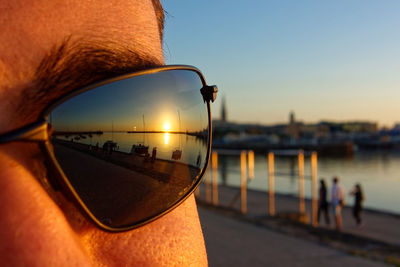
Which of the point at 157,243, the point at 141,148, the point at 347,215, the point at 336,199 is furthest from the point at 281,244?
the point at 347,215

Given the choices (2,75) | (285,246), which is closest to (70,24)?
(2,75)

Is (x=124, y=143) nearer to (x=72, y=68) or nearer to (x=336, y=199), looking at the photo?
(x=72, y=68)

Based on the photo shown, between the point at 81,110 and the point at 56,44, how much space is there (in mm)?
116

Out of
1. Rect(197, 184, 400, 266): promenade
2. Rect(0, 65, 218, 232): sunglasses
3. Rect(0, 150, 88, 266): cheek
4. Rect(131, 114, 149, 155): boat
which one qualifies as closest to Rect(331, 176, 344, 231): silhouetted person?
Rect(197, 184, 400, 266): promenade

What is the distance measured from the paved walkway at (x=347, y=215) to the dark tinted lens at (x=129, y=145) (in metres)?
8.86

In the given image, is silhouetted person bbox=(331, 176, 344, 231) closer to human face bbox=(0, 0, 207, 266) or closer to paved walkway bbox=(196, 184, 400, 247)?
paved walkway bbox=(196, 184, 400, 247)

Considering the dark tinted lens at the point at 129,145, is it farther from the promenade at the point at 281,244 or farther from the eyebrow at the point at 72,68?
the promenade at the point at 281,244

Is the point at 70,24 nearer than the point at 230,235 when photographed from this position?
Yes

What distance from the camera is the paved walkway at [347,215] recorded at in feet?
38.5

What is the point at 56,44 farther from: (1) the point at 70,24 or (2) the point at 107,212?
(2) the point at 107,212

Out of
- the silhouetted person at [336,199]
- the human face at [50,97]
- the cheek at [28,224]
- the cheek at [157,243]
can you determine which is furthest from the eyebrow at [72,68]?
the silhouetted person at [336,199]

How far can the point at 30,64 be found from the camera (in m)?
0.59

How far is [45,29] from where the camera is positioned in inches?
24.2

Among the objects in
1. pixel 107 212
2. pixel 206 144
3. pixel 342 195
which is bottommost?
pixel 342 195
